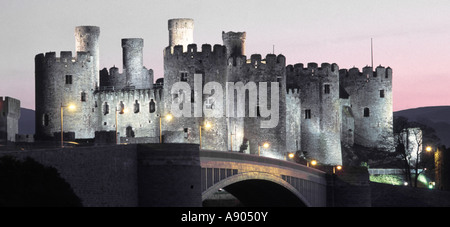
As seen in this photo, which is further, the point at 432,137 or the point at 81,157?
the point at 432,137

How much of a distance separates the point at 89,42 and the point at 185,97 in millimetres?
11175

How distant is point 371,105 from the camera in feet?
405

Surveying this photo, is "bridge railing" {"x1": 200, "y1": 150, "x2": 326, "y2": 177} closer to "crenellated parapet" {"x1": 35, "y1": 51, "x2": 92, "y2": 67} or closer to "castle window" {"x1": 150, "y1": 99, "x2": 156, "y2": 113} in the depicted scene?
"castle window" {"x1": 150, "y1": 99, "x2": 156, "y2": 113}

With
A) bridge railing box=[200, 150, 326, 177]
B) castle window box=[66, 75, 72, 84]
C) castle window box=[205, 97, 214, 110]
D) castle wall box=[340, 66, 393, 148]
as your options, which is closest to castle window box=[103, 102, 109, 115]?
castle window box=[66, 75, 72, 84]

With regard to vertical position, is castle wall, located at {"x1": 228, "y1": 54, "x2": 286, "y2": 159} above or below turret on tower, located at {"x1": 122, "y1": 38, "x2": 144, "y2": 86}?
below

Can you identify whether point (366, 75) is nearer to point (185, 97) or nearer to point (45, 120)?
point (185, 97)

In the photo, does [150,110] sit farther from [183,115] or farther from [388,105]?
[388,105]

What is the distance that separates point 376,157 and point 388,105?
17.8 ft

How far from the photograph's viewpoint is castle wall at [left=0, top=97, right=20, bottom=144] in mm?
97562

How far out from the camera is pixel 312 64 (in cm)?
11500

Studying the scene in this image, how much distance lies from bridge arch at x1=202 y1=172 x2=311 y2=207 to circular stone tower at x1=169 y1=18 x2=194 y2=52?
81.2ft

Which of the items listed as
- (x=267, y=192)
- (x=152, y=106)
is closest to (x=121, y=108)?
(x=152, y=106)
